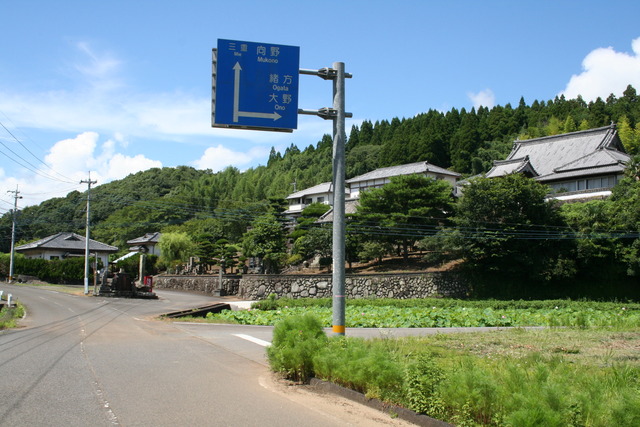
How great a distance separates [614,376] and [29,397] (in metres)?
7.39

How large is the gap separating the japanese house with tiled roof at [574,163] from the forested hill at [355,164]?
10.1 metres

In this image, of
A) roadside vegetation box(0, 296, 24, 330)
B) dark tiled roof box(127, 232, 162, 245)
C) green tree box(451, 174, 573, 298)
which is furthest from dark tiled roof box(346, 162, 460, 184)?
roadside vegetation box(0, 296, 24, 330)

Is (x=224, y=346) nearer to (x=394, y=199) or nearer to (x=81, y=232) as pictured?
(x=394, y=199)

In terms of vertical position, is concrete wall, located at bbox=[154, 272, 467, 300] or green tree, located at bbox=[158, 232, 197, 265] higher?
green tree, located at bbox=[158, 232, 197, 265]

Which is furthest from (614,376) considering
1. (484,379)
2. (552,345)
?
(552,345)

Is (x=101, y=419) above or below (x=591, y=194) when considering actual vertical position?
below

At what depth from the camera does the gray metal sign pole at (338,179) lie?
9.07 meters

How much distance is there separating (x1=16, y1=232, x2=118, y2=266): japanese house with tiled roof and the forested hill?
624cm

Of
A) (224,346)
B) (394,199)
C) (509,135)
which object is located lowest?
(224,346)

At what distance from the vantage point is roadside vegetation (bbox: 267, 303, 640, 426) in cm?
460

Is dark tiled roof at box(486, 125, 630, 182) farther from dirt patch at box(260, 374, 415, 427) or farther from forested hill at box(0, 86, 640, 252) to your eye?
dirt patch at box(260, 374, 415, 427)

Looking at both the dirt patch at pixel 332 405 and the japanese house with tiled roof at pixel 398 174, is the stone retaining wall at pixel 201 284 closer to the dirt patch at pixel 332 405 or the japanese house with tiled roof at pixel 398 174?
the japanese house with tiled roof at pixel 398 174

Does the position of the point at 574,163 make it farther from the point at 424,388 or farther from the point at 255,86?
the point at 424,388

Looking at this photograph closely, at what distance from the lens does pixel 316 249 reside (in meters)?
38.4
